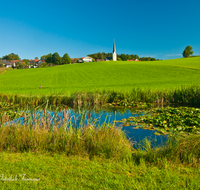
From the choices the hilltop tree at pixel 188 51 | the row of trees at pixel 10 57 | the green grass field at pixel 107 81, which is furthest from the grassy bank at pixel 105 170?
the row of trees at pixel 10 57

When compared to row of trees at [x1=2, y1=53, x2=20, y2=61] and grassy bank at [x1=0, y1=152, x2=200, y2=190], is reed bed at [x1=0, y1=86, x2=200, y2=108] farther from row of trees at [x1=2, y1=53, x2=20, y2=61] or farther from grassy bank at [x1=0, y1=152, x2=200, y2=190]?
row of trees at [x1=2, y1=53, x2=20, y2=61]

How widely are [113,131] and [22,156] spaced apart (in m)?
2.69

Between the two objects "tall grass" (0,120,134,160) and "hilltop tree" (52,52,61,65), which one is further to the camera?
"hilltop tree" (52,52,61,65)

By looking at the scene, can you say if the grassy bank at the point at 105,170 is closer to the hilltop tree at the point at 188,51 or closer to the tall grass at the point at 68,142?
the tall grass at the point at 68,142

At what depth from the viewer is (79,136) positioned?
5016 millimetres

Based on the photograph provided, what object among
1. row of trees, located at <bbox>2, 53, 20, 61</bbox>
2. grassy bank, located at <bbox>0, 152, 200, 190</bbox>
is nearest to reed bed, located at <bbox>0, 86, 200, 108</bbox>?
grassy bank, located at <bbox>0, 152, 200, 190</bbox>

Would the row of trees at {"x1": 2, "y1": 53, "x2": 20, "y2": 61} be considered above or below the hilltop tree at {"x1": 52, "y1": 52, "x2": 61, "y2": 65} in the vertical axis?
above

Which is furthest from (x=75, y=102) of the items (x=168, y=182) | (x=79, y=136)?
(x=168, y=182)

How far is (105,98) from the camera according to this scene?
13.4 meters

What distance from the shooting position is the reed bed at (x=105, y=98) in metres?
12.7

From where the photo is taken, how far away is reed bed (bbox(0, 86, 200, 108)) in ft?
41.6

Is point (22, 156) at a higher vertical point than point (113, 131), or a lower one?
lower

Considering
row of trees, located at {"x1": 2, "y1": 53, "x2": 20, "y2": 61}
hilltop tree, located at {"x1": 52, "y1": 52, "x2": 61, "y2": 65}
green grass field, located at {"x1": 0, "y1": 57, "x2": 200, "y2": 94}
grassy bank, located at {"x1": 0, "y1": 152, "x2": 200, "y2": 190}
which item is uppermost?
row of trees, located at {"x1": 2, "y1": 53, "x2": 20, "y2": 61}

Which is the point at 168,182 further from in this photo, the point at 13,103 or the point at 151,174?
the point at 13,103
